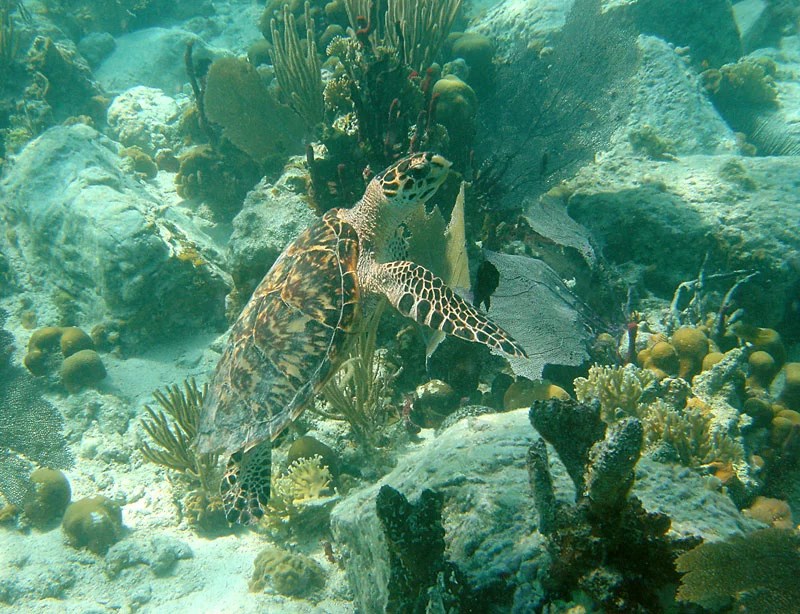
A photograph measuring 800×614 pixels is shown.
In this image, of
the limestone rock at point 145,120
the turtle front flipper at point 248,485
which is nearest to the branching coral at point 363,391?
the turtle front flipper at point 248,485

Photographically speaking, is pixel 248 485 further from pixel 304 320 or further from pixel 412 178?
pixel 412 178

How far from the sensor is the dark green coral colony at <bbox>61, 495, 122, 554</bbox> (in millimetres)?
3875

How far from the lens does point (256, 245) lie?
484cm

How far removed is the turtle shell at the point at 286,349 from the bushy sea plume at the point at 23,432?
8.06 feet

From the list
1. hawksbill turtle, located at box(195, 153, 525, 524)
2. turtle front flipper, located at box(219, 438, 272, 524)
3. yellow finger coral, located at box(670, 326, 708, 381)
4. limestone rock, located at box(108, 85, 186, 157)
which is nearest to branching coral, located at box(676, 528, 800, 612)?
hawksbill turtle, located at box(195, 153, 525, 524)

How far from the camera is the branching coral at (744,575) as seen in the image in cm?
152

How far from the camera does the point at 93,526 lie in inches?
152

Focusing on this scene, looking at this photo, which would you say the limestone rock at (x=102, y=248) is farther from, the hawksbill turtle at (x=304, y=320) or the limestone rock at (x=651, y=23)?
the limestone rock at (x=651, y=23)

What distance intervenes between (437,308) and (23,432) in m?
5.13

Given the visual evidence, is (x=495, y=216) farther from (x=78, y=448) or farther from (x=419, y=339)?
(x=78, y=448)

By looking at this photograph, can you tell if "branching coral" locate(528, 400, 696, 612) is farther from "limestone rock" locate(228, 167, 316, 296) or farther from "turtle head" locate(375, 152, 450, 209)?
"limestone rock" locate(228, 167, 316, 296)

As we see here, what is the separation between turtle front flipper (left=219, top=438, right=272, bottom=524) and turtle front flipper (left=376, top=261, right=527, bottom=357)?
158 cm

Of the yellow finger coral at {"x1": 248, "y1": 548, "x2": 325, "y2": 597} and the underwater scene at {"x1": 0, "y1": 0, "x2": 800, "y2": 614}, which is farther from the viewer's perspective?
the yellow finger coral at {"x1": 248, "y1": 548, "x2": 325, "y2": 597}

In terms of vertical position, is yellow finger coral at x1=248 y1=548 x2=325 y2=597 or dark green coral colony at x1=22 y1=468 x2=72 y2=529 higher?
dark green coral colony at x1=22 y1=468 x2=72 y2=529
